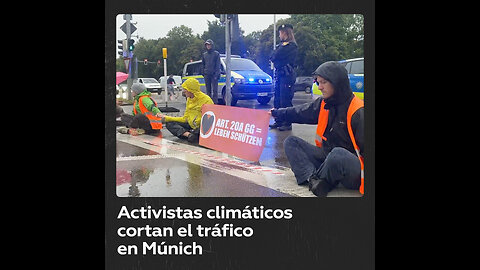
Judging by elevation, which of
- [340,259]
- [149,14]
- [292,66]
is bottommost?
[340,259]

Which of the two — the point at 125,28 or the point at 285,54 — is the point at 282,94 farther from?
the point at 125,28

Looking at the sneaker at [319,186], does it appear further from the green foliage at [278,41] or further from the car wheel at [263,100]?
the car wheel at [263,100]

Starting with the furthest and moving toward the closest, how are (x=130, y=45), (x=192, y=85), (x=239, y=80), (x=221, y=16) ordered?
(x=192, y=85) < (x=239, y=80) < (x=221, y=16) < (x=130, y=45)

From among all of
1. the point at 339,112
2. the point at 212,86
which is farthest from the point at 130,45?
the point at 212,86

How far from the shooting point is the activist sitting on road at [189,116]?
6.05m

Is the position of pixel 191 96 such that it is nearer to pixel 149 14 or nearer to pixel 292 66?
pixel 292 66

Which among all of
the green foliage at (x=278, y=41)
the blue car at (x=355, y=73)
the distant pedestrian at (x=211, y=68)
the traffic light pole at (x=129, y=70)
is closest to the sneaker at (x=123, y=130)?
the traffic light pole at (x=129, y=70)

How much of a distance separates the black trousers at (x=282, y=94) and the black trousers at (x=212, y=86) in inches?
26.0

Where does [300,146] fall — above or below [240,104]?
below

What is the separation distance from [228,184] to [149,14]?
4.91ft

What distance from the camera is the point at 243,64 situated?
490 centimetres

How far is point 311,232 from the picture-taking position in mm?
3631

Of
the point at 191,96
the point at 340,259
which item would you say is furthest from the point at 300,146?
the point at 191,96

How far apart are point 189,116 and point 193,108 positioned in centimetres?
12
